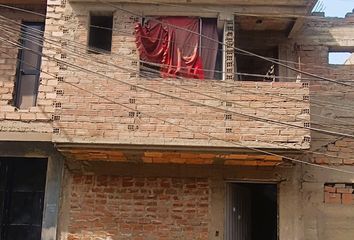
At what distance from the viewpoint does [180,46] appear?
8.64 metres

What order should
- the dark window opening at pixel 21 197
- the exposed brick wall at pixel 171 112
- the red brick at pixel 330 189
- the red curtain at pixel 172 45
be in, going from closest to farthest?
1. the exposed brick wall at pixel 171 112
2. the red curtain at pixel 172 45
3. the red brick at pixel 330 189
4. the dark window opening at pixel 21 197

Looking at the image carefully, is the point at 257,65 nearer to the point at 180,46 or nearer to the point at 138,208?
the point at 180,46

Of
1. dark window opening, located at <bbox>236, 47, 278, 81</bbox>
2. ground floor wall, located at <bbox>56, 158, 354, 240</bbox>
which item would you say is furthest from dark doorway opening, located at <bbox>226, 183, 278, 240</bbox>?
dark window opening, located at <bbox>236, 47, 278, 81</bbox>

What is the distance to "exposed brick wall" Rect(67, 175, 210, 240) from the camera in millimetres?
8742

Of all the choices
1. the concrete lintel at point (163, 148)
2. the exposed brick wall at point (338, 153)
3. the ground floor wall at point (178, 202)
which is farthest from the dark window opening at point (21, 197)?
the exposed brick wall at point (338, 153)

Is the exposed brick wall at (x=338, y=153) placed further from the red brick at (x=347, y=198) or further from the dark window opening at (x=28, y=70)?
the dark window opening at (x=28, y=70)

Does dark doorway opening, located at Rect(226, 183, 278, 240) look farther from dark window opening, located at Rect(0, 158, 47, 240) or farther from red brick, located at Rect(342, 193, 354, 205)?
dark window opening, located at Rect(0, 158, 47, 240)

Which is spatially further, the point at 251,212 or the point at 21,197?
the point at 251,212

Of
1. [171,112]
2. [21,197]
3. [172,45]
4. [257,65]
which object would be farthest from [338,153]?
[21,197]

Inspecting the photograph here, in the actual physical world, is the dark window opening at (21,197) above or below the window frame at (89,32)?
below

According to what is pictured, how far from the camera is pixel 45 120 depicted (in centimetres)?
888

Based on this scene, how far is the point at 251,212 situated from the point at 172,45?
4.29m

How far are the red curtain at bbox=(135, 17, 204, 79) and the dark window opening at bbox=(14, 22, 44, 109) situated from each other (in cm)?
218

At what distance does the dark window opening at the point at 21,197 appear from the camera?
30.1 ft
